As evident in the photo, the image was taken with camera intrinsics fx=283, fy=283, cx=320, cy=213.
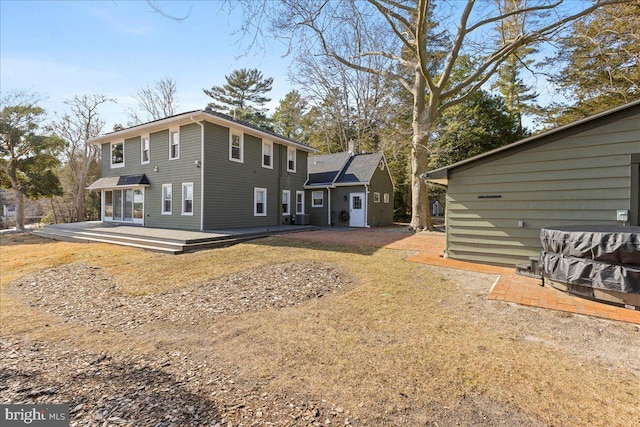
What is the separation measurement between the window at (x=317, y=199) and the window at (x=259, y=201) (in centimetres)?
430

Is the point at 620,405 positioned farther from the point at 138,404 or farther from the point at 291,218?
the point at 291,218

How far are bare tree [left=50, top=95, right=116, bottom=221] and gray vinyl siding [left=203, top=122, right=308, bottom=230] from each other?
16.4m

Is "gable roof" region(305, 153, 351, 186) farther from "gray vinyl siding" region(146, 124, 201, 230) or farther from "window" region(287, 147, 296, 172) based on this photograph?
"gray vinyl siding" region(146, 124, 201, 230)

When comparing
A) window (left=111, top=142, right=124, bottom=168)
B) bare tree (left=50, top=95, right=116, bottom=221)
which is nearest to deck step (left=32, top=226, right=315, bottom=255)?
window (left=111, top=142, right=124, bottom=168)

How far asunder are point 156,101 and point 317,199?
18.7m

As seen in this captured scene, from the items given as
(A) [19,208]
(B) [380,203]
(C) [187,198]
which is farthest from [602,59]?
(A) [19,208]

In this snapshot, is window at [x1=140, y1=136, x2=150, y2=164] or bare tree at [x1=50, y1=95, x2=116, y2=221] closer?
window at [x1=140, y1=136, x2=150, y2=164]

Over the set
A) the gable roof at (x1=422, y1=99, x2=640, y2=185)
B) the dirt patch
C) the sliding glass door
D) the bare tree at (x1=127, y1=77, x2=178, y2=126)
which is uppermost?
the bare tree at (x1=127, y1=77, x2=178, y2=126)

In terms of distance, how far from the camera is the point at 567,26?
10750 millimetres

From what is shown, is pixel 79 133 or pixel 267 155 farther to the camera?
→ pixel 79 133

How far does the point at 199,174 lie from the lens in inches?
479

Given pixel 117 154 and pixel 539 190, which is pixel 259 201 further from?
pixel 539 190

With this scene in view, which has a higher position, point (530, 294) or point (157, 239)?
point (157, 239)

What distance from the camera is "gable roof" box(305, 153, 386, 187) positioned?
17.4m
